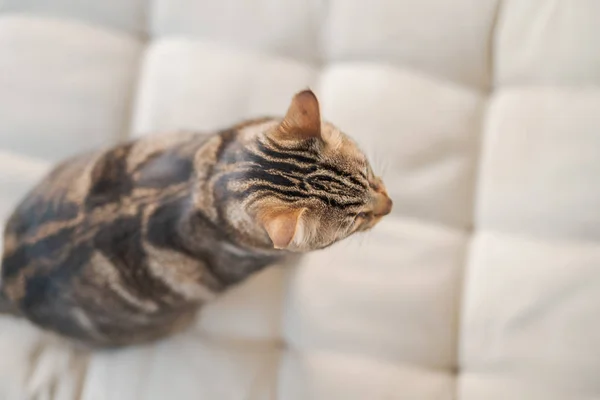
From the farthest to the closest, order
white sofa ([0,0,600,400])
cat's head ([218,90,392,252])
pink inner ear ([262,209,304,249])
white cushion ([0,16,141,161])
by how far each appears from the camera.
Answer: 1. white cushion ([0,16,141,161])
2. white sofa ([0,0,600,400])
3. cat's head ([218,90,392,252])
4. pink inner ear ([262,209,304,249])

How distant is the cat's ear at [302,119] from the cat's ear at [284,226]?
0.13m

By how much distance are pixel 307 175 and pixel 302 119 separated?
9 centimetres

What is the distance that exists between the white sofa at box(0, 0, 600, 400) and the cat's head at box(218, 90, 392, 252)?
26cm

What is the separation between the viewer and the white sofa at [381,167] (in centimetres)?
113

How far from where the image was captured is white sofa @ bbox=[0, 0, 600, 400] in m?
1.13

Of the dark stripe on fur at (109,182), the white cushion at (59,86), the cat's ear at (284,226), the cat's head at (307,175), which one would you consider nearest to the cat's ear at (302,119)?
the cat's head at (307,175)

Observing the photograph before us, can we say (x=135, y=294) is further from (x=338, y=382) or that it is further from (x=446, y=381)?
(x=446, y=381)

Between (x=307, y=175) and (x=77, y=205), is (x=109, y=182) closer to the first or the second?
(x=77, y=205)

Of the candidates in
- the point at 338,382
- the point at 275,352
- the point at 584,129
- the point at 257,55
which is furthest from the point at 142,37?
the point at 584,129

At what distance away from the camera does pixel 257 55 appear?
1.24m

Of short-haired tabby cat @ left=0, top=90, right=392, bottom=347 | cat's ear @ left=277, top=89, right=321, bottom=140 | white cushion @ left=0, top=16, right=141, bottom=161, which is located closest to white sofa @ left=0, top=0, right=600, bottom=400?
white cushion @ left=0, top=16, right=141, bottom=161

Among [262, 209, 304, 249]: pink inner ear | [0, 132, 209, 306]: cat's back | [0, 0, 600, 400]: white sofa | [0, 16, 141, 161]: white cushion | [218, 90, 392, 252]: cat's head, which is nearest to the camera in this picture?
[262, 209, 304, 249]: pink inner ear

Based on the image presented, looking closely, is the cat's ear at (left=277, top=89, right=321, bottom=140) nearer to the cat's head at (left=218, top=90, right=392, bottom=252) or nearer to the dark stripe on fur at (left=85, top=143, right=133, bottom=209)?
the cat's head at (left=218, top=90, right=392, bottom=252)

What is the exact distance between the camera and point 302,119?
861 mm
